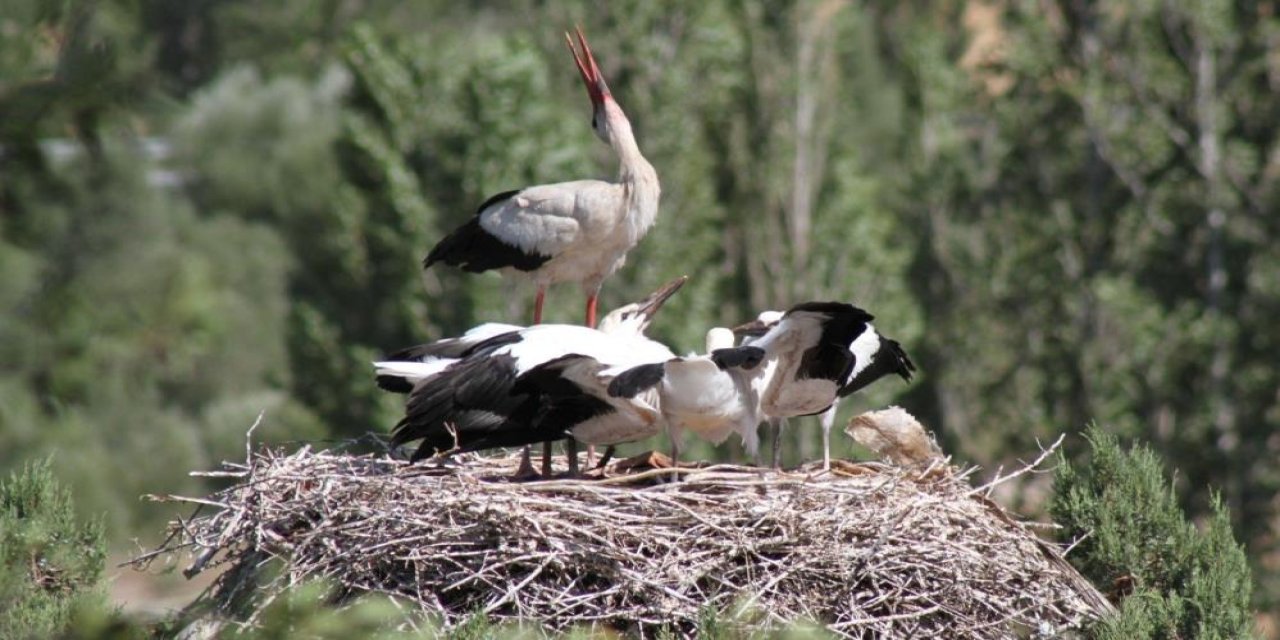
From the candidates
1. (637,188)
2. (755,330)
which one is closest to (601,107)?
(637,188)

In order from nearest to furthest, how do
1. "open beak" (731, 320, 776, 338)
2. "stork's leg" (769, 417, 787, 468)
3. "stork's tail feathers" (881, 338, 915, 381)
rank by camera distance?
1. "open beak" (731, 320, 776, 338)
2. "stork's leg" (769, 417, 787, 468)
3. "stork's tail feathers" (881, 338, 915, 381)

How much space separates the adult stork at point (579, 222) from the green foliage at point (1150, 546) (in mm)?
2580

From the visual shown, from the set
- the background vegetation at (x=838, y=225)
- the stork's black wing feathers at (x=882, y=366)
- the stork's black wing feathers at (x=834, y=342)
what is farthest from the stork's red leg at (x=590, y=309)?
the background vegetation at (x=838, y=225)

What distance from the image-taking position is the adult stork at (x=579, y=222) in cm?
888

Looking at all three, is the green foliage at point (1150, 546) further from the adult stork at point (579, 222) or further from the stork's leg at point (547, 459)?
the adult stork at point (579, 222)

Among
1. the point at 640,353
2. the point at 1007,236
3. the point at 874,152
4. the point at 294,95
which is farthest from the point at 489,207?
the point at 874,152

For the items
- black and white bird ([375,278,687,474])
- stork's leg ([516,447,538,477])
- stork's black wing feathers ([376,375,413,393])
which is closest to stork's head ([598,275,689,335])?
stork's leg ([516,447,538,477])

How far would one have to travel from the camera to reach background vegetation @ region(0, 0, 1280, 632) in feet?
59.5

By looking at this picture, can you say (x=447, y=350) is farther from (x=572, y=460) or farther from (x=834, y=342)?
(x=834, y=342)

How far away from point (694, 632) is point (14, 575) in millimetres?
2858

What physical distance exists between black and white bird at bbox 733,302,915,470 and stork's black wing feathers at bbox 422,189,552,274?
5.01 feet

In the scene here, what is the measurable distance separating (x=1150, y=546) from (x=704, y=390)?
216cm

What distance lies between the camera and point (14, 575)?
434 centimetres

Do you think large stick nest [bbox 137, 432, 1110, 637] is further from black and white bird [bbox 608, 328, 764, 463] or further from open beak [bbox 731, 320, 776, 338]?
open beak [bbox 731, 320, 776, 338]
